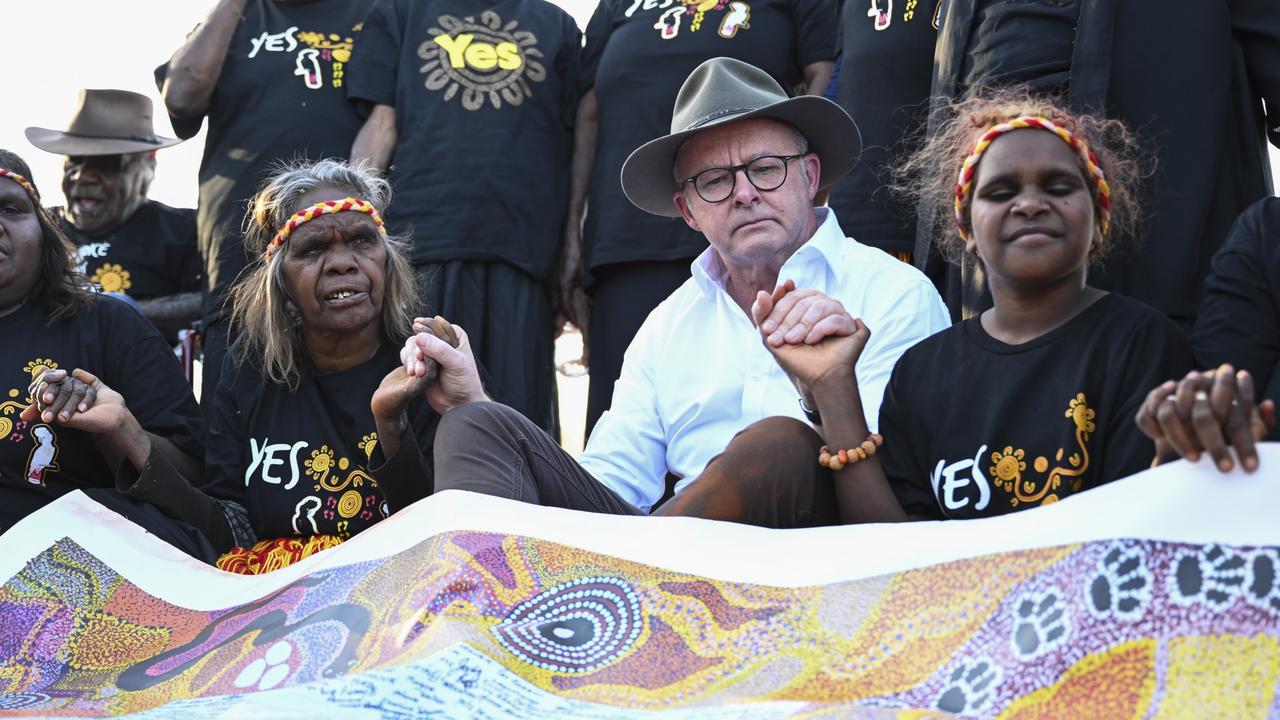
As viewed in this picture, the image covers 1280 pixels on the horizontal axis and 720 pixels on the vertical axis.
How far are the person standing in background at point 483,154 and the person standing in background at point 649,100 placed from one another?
0.58 ft

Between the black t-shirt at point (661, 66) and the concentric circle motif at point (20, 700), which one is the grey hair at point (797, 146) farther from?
the concentric circle motif at point (20, 700)

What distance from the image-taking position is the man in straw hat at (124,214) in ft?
18.4

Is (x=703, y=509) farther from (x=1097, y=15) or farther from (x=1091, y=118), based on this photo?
(x=1097, y=15)

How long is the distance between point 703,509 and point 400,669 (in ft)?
2.53

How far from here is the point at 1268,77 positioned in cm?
332

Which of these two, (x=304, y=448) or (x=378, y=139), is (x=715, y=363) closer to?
(x=304, y=448)

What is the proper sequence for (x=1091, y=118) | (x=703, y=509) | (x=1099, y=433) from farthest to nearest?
(x=1091, y=118) → (x=703, y=509) → (x=1099, y=433)

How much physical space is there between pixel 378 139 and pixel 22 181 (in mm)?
1146

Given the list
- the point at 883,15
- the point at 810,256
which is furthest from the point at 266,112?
the point at 810,256

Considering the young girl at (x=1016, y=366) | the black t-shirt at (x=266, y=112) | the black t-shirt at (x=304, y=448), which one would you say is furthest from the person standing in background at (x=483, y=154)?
the young girl at (x=1016, y=366)

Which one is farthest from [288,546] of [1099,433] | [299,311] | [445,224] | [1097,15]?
[1097,15]

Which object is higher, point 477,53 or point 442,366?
point 477,53

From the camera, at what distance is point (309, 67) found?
16.3ft

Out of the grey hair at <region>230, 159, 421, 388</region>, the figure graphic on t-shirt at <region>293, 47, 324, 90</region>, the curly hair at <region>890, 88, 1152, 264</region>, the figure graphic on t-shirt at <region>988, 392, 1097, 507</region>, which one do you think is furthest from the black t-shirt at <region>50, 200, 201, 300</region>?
the figure graphic on t-shirt at <region>988, 392, 1097, 507</region>
